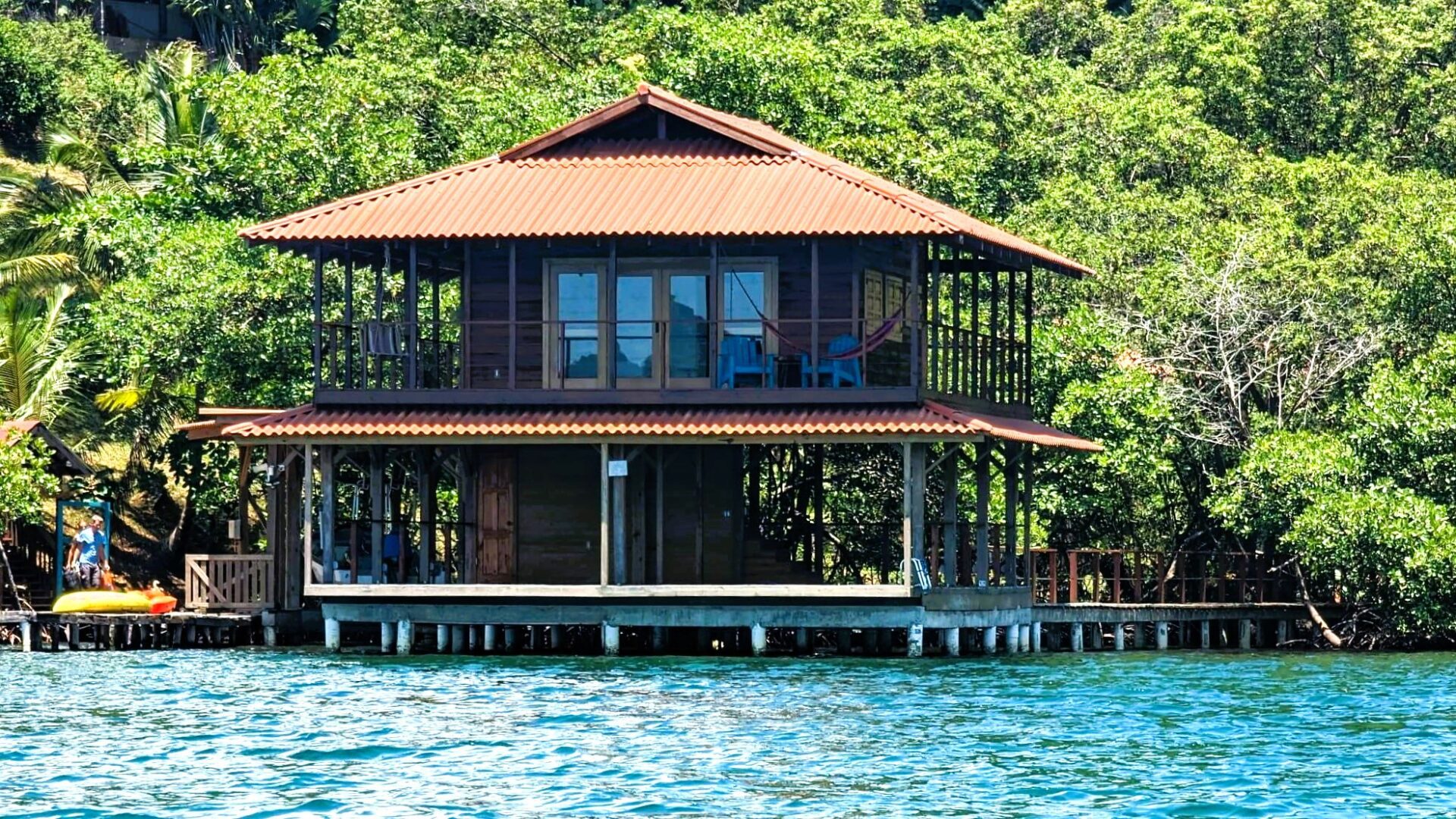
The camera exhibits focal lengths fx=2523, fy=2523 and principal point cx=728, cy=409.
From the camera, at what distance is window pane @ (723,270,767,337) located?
35.3 metres

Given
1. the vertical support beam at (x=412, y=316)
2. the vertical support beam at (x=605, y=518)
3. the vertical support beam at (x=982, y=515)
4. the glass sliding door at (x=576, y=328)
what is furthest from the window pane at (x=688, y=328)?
the vertical support beam at (x=982, y=515)

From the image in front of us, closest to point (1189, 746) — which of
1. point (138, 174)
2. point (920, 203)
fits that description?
point (920, 203)

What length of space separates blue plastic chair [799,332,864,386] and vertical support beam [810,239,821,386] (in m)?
0.12

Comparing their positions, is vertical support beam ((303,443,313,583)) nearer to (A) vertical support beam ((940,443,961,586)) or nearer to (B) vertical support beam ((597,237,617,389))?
(B) vertical support beam ((597,237,617,389))

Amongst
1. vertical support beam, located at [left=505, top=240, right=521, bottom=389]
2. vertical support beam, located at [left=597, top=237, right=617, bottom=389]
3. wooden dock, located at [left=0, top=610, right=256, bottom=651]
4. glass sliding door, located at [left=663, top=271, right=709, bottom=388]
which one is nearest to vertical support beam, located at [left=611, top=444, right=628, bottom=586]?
vertical support beam, located at [left=597, top=237, right=617, bottom=389]

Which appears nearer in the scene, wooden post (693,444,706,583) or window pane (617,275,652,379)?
window pane (617,275,652,379)

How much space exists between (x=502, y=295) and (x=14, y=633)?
8466 mm

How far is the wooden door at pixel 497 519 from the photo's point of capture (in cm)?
3638

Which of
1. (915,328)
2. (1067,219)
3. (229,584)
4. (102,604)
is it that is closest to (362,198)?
(229,584)

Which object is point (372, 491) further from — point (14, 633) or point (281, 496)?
point (14, 633)

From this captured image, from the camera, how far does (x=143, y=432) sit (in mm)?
44375

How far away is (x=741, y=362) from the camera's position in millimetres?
34656

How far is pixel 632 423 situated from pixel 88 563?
906 cm

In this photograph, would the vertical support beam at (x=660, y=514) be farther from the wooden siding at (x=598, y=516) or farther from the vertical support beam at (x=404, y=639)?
the vertical support beam at (x=404, y=639)
